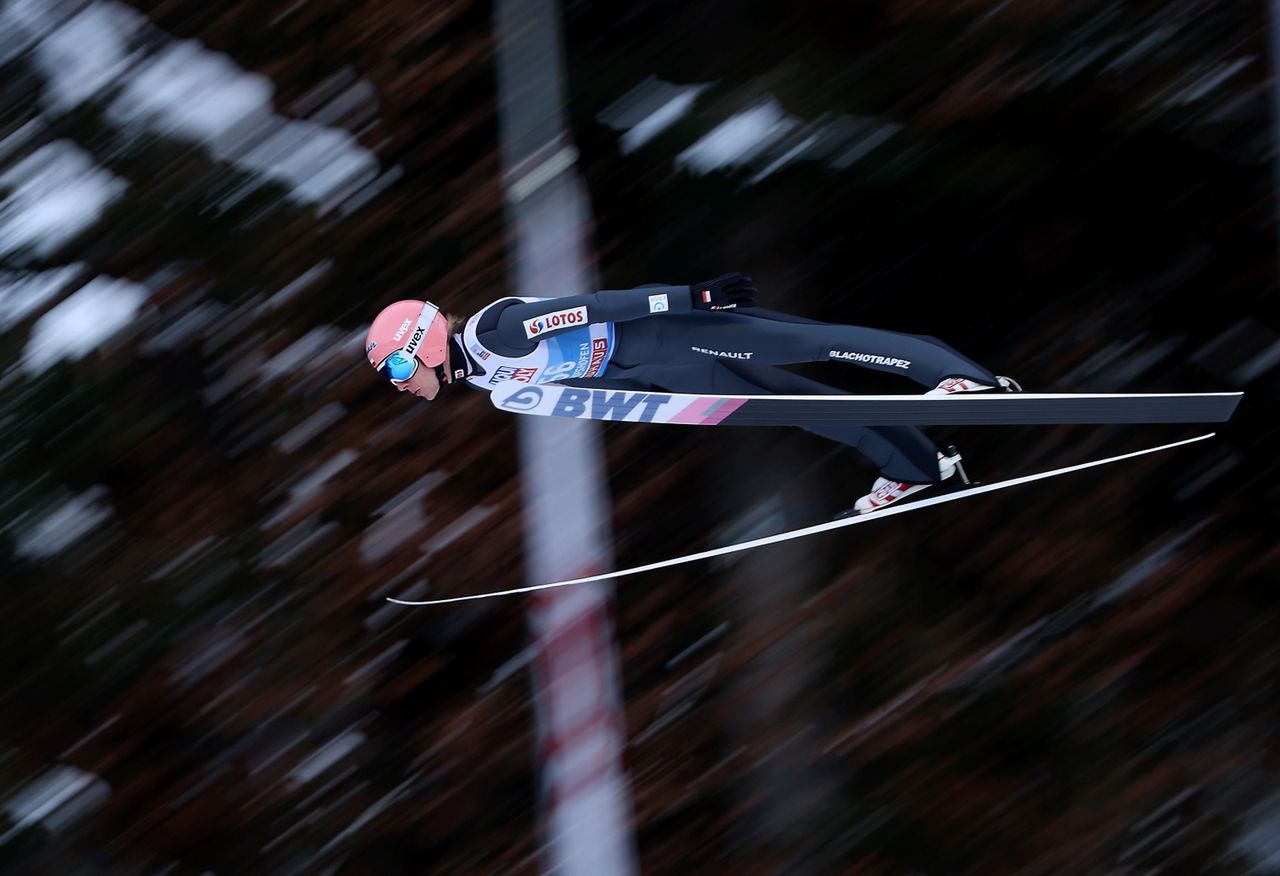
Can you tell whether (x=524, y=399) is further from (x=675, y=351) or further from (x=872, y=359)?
(x=872, y=359)

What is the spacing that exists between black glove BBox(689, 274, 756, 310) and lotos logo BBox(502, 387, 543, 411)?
494 mm

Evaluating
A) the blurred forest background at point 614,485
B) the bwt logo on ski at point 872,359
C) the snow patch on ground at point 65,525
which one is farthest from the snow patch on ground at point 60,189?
the bwt logo on ski at point 872,359

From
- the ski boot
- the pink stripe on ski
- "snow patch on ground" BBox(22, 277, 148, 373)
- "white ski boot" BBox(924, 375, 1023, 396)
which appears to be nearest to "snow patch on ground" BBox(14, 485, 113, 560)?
"snow patch on ground" BBox(22, 277, 148, 373)

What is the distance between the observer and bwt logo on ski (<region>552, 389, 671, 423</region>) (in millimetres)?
3049

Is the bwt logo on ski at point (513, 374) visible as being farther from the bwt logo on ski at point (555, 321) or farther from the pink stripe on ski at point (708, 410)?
the pink stripe on ski at point (708, 410)

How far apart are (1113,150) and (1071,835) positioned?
2.50 meters

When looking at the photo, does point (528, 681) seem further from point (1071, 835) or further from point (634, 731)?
point (1071, 835)

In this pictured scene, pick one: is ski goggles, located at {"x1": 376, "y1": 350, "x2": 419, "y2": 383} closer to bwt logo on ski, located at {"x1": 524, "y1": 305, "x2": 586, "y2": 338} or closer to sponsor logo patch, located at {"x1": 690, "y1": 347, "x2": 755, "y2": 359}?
bwt logo on ski, located at {"x1": 524, "y1": 305, "x2": 586, "y2": 338}

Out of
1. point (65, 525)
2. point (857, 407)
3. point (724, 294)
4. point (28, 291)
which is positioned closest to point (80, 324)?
point (28, 291)

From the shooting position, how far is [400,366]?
2836 millimetres

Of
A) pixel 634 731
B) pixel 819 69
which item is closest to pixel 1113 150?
pixel 819 69

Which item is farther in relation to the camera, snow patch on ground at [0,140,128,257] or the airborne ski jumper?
snow patch on ground at [0,140,128,257]

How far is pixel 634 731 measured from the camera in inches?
177

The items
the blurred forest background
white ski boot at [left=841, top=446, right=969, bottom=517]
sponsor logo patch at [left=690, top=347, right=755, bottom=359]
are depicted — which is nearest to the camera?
sponsor logo patch at [left=690, top=347, right=755, bottom=359]
